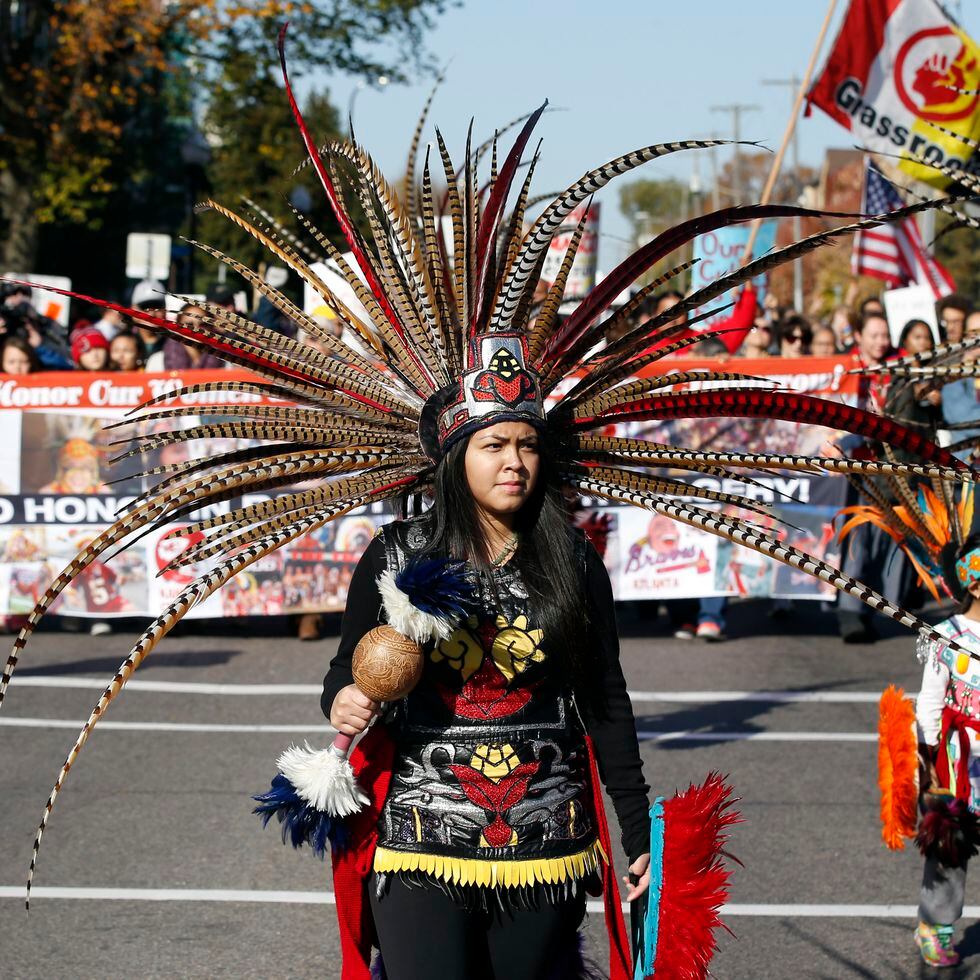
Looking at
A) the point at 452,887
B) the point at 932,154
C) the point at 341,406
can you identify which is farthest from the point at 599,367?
the point at 932,154

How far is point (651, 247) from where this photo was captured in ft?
11.8

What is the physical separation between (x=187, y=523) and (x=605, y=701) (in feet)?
26.3

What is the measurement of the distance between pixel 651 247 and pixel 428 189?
771mm

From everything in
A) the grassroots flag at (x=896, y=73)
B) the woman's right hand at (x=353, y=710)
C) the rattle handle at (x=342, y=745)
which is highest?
the grassroots flag at (x=896, y=73)

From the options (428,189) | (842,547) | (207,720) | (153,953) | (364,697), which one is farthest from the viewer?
(842,547)

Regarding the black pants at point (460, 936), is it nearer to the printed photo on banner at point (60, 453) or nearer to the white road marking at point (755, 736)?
the white road marking at point (755, 736)

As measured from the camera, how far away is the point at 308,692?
9.47 m

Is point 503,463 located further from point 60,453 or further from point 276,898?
point 60,453

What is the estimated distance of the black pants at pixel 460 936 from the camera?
3234mm

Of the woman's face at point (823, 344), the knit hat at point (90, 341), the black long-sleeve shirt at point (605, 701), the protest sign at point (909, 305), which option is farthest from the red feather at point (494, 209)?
the woman's face at point (823, 344)

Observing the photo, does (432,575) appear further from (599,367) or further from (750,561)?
(750,561)

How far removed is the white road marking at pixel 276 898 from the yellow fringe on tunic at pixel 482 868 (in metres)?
2.52

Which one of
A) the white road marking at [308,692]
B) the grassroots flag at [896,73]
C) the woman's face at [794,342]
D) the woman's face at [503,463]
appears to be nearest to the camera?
the woman's face at [503,463]

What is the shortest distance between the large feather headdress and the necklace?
0.75 ft
